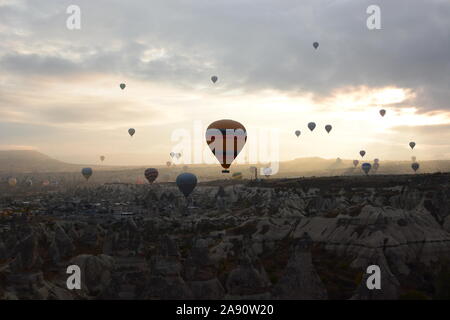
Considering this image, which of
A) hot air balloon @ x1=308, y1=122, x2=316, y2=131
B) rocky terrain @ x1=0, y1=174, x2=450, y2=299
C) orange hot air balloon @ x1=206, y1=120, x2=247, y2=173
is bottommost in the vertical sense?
rocky terrain @ x1=0, y1=174, x2=450, y2=299

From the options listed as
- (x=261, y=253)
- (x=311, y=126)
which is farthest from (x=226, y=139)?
(x=311, y=126)

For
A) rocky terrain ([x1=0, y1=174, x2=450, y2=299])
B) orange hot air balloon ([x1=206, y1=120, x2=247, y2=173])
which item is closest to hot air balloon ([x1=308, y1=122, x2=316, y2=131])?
rocky terrain ([x1=0, y1=174, x2=450, y2=299])

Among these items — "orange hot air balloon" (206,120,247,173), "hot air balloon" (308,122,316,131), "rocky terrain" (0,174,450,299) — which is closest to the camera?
"rocky terrain" (0,174,450,299)

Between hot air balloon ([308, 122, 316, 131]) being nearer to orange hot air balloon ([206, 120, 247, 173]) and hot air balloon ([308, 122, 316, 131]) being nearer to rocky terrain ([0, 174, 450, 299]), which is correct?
rocky terrain ([0, 174, 450, 299])

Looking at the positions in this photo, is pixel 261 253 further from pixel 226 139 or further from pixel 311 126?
pixel 311 126

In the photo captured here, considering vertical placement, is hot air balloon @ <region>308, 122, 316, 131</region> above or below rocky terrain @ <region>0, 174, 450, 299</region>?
above
